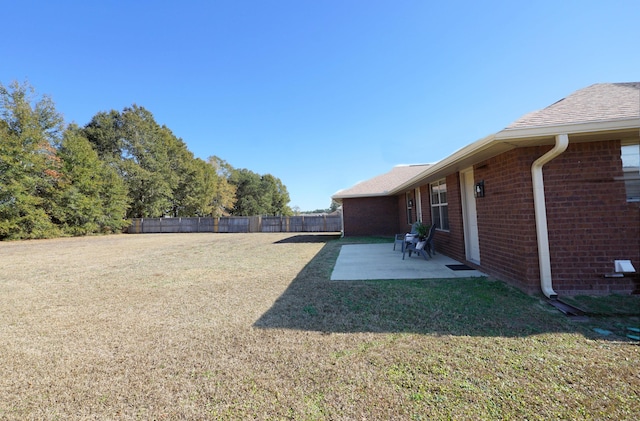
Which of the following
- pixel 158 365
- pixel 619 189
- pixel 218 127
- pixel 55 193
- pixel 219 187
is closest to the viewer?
pixel 158 365

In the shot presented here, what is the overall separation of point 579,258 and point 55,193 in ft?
90.4

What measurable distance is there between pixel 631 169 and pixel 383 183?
10893mm

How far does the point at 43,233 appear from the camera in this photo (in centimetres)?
1852

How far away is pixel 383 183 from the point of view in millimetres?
14555

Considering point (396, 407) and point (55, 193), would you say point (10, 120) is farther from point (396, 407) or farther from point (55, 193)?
point (396, 407)

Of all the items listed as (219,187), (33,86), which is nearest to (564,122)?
(33,86)

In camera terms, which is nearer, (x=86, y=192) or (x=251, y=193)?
(x=86, y=192)

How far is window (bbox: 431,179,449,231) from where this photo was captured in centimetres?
750

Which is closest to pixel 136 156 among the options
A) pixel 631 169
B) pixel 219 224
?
pixel 219 224

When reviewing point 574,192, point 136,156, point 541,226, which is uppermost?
point 136,156

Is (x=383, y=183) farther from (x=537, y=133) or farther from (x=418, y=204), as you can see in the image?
(x=537, y=133)

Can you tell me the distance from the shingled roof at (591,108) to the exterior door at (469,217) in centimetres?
203

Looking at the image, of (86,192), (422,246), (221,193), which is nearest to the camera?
(422,246)

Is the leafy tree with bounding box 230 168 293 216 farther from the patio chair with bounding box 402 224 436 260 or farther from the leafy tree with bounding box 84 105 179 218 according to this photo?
the patio chair with bounding box 402 224 436 260
